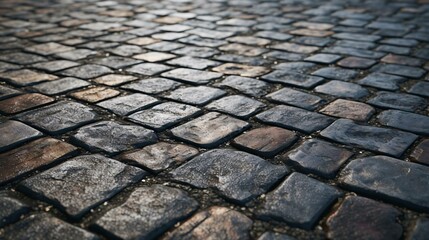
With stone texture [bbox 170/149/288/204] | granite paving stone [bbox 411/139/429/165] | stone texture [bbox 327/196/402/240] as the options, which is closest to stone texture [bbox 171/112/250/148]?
stone texture [bbox 170/149/288/204]

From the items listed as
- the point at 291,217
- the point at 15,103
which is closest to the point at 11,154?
the point at 15,103

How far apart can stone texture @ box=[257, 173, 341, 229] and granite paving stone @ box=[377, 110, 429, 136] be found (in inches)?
32.0

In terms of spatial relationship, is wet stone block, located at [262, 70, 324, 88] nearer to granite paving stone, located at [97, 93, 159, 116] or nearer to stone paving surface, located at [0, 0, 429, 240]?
stone paving surface, located at [0, 0, 429, 240]

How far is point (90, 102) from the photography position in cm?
253

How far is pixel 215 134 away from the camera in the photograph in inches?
83.2

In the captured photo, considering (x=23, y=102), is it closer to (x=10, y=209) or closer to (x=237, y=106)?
(x=10, y=209)

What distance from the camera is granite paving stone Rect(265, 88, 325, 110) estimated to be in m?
2.50

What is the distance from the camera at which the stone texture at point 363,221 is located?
1409 mm

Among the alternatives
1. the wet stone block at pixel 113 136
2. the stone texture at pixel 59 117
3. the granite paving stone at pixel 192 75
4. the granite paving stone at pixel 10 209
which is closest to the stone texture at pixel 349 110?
the granite paving stone at pixel 192 75

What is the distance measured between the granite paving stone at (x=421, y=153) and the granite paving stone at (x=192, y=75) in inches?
58.6

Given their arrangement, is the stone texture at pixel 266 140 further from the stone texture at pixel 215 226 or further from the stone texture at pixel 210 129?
the stone texture at pixel 215 226

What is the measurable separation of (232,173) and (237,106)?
0.78 meters

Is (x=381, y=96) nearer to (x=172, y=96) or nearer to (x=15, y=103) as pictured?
(x=172, y=96)

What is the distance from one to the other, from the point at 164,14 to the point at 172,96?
2.96 m
